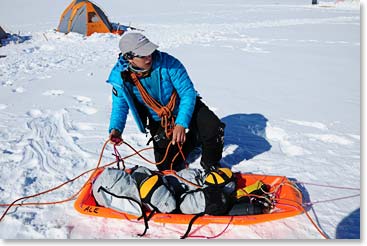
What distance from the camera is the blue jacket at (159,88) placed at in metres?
2.79

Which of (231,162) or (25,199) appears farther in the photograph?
(231,162)

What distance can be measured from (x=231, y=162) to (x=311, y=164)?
2.26 feet

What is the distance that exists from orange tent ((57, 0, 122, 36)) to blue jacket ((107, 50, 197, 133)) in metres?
8.84

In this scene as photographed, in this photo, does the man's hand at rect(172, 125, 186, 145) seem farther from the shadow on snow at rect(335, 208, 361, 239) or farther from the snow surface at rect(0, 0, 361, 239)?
the shadow on snow at rect(335, 208, 361, 239)

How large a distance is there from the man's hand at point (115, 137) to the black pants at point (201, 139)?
414 mm

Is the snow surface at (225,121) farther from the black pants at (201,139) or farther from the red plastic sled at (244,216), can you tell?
the black pants at (201,139)

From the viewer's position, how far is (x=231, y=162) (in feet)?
10.8

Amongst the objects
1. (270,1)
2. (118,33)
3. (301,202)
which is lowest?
Result: (301,202)

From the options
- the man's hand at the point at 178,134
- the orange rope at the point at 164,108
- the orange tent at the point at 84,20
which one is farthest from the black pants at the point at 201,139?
the orange tent at the point at 84,20

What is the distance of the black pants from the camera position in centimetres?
293

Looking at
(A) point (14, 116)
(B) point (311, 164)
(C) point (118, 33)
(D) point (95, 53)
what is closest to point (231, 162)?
(B) point (311, 164)

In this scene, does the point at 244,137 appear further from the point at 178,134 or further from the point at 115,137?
the point at 115,137

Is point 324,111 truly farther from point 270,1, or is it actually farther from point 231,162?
point 270,1

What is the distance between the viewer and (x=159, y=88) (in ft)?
9.39
